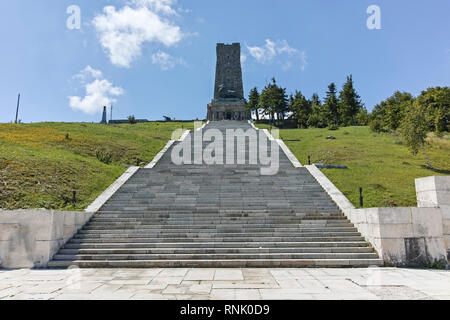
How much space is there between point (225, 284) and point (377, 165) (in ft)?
51.1

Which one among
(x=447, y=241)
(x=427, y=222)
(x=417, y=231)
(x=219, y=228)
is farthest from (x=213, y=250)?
→ (x=447, y=241)

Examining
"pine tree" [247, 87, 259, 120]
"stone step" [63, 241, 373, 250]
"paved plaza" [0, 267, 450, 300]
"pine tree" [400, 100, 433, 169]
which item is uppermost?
"pine tree" [247, 87, 259, 120]

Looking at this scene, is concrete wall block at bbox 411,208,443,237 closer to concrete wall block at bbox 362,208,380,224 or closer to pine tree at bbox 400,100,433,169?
concrete wall block at bbox 362,208,380,224

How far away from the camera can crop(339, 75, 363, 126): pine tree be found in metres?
50.0

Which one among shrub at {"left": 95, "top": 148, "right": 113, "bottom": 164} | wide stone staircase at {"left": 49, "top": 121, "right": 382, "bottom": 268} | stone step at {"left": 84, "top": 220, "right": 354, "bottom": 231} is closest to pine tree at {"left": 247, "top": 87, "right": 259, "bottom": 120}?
shrub at {"left": 95, "top": 148, "right": 113, "bottom": 164}

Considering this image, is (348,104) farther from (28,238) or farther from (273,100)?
(28,238)

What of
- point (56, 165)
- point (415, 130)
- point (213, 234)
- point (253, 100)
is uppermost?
point (253, 100)

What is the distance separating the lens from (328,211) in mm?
10656

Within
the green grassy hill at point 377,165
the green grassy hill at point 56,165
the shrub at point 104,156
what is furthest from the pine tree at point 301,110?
the shrub at point 104,156

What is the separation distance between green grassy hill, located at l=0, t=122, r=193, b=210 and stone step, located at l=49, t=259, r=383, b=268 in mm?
4034

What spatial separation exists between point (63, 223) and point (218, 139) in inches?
743

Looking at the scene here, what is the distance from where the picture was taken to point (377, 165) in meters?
17.8

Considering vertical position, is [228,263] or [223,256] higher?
[223,256]
